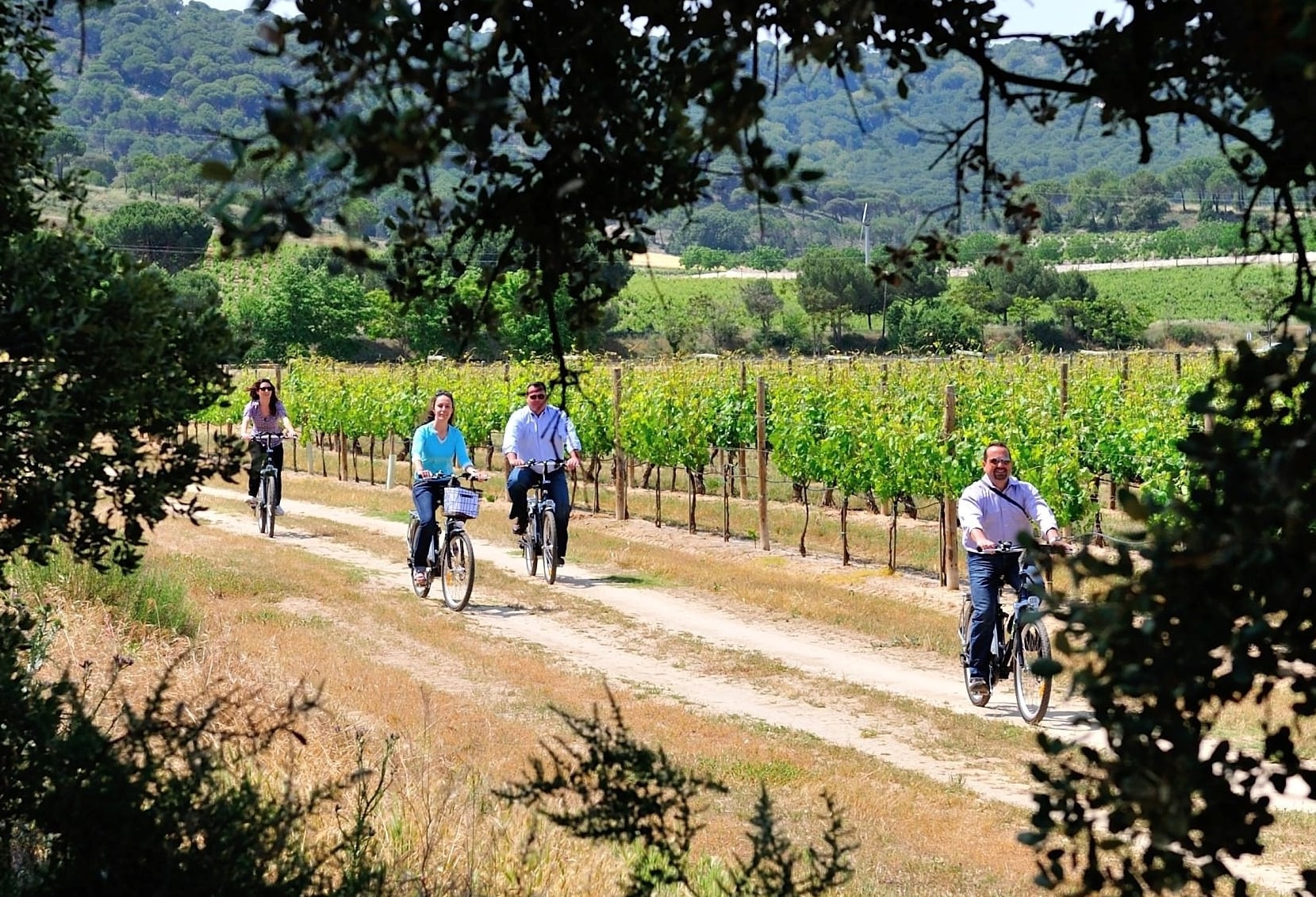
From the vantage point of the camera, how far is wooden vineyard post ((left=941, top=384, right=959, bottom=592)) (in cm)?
1697

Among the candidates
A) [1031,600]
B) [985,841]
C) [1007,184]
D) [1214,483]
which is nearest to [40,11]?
[1007,184]

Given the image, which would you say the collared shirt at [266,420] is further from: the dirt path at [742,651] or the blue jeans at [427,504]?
the blue jeans at [427,504]

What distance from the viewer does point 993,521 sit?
34.0ft

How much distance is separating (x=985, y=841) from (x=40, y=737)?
5.01 m

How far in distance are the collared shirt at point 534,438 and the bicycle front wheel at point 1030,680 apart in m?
5.52

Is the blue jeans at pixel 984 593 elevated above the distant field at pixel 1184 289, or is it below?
below

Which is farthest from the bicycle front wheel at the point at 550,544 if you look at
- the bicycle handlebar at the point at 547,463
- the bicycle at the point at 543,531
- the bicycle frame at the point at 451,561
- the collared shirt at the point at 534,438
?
the bicycle frame at the point at 451,561

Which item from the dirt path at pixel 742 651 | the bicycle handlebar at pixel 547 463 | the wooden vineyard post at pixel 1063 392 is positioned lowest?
the dirt path at pixel 742 651

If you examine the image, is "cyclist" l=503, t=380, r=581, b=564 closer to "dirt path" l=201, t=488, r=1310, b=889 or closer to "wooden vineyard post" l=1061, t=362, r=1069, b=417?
"dirt path" l=201, t=488, r=1310, b=889

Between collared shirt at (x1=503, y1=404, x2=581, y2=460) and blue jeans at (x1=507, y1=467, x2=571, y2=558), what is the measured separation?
20 cm

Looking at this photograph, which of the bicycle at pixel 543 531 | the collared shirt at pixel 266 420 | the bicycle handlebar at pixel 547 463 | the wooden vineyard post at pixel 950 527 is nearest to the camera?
the bicycle handlebar at pixel 547 463

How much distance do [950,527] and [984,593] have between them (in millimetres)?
6537

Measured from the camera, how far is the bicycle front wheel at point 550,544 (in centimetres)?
1585

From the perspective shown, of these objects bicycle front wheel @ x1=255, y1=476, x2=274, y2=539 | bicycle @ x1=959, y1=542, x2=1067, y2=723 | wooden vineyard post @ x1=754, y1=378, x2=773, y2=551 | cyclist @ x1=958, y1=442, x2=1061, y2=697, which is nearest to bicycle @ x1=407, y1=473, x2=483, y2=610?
bicycle @ x1=959, y1=542, x2=1067, y2=723
